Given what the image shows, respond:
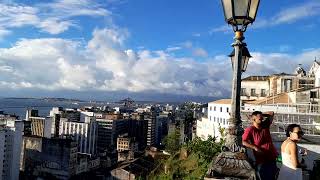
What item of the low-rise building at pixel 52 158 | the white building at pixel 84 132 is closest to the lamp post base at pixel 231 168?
the low-rise building at pixel 52 158

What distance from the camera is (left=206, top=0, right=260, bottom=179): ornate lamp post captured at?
15.8 feet

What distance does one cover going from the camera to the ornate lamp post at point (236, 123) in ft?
A: 15.8

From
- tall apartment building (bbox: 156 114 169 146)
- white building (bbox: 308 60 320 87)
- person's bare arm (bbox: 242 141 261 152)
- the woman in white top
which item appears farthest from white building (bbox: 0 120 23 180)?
the woman in white top

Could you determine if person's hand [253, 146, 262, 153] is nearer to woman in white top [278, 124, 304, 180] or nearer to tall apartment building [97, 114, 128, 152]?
woman in white top [278, 124, 304, 180]

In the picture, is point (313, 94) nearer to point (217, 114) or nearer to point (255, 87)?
point (255, 87)

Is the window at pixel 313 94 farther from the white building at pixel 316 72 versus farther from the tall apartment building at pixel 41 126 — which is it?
the tall apartment building at pixel 41 126

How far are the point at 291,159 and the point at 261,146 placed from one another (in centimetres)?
41

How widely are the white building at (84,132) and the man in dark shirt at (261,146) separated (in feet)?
458

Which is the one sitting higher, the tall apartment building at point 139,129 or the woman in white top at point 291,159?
the woman in white top at point 291,159

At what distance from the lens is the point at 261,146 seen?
226 inches

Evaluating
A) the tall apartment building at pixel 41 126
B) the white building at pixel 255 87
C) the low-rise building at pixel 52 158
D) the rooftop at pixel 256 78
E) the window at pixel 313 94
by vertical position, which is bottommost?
the low-rise building at pixel 52 158

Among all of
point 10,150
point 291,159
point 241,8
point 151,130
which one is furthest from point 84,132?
point 241,8

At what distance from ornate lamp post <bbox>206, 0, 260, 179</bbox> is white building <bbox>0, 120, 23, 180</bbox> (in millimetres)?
89630

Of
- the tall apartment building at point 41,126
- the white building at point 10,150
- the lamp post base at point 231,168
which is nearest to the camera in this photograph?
the lamp post base at point 231,168
